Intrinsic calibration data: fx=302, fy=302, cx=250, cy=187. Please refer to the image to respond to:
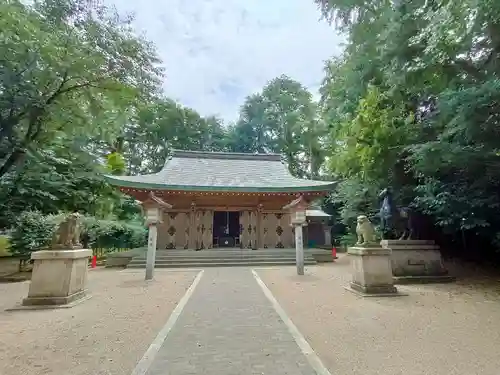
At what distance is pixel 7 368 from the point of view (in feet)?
10.2

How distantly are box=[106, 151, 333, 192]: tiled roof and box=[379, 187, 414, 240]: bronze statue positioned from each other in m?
3.36

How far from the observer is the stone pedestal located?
577 cm

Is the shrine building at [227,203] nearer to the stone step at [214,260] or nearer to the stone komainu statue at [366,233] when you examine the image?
the stone step at [214,260]

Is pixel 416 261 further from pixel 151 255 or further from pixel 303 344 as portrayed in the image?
pixel 151 255

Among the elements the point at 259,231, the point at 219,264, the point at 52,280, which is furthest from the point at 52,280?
the point at 259,231

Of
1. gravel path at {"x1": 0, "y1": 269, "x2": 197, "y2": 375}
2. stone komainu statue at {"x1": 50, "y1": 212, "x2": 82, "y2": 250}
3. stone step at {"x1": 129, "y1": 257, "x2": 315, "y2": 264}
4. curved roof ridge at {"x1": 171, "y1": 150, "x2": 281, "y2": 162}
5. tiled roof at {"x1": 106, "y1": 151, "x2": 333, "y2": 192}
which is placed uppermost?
curved roof ridge at {"x1": 171, "y1": 150, "x2": 281, "y2": 162}

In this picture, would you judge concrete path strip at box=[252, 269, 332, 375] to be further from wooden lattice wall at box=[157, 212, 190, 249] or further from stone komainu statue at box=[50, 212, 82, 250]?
wooden lattice wall at box=[157, 212, 190, 249]

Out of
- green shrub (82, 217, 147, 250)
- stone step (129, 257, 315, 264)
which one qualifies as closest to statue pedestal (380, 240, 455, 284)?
stone step (129, 257, 315, 264)

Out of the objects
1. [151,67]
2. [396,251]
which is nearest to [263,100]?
[151,67]

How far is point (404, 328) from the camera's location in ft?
14.2

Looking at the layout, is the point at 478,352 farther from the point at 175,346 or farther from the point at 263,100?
the point at 263,100

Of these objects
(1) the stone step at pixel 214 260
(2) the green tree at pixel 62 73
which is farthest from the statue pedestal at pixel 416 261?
(2) the green tree at pixel 62 73

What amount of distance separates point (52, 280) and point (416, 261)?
28.8 feet

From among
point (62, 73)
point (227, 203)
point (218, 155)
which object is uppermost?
A: point (218, 155)
